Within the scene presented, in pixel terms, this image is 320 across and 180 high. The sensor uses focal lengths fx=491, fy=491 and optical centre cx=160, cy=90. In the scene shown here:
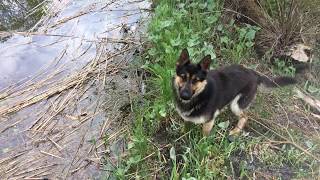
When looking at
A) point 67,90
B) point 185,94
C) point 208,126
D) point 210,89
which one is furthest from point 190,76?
point 67,90

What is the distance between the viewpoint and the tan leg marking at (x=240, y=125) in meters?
4.99

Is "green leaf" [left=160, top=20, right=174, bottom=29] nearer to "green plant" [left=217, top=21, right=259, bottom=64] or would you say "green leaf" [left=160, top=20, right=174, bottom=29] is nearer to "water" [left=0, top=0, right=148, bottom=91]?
"green plant" [left=217, top=21, right=259, bottom=64]

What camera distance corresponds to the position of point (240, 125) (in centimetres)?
505

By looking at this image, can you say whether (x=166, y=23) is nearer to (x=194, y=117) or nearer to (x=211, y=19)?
(x=211, y=19)

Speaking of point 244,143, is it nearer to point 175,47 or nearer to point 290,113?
point 290,113

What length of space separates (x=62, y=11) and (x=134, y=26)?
1122mm

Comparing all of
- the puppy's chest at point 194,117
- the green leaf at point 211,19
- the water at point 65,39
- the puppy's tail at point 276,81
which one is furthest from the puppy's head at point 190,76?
the water at point 65,39

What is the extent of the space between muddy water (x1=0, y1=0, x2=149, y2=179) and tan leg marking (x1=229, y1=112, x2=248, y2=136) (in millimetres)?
1166

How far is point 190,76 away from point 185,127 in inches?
32.4

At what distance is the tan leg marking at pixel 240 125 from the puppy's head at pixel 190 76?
82 centimetres

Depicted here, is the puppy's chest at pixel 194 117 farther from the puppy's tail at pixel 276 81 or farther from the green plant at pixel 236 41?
the green plant at pixel 236 41

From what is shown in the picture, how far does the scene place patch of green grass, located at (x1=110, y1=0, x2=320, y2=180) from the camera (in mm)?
4562

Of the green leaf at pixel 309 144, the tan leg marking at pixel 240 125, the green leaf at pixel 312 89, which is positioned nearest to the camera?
the green leaf at pixel 309 144

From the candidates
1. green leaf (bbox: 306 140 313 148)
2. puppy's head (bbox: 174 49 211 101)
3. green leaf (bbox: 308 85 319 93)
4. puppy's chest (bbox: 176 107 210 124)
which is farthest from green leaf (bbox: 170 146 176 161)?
green leaf (bbox: 308 85 319 93)
